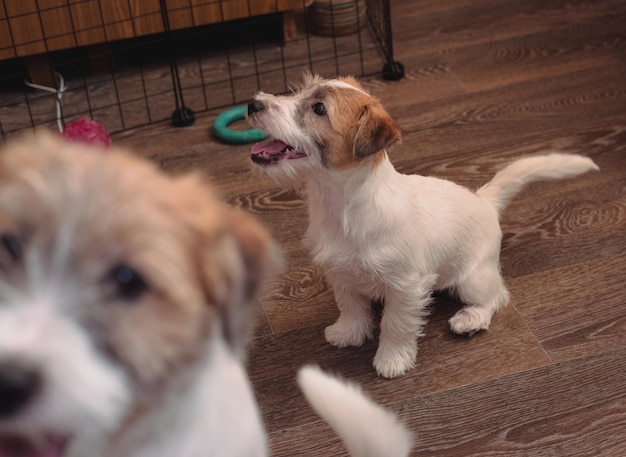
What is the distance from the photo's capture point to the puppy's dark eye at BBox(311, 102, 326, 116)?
1.71 meters

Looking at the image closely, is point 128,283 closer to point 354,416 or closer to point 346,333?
point 354,416

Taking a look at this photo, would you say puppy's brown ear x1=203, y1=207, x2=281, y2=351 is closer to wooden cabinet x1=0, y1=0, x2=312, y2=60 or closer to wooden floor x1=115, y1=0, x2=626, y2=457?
wooden floor x1=115, y1=0, x2=626, y2=457

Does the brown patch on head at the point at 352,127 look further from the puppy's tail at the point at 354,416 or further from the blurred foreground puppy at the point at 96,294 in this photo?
the blurred foreground puppy at the point at 96,294

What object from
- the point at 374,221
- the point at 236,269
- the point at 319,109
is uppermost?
the point at 236,269

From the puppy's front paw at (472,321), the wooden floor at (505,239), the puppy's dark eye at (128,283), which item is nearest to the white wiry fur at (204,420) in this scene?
the puppy's dark eye at (128,283)

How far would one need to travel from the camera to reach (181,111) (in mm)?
2721

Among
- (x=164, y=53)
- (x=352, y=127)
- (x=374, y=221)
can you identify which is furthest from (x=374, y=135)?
(x=164, y=53)

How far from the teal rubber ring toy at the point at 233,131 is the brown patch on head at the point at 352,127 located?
0.83 metres

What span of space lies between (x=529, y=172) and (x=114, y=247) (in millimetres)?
1386

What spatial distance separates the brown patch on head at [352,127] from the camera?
1.64 metres

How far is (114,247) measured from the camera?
2.60ft

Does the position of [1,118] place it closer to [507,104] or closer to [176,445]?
[507,104]

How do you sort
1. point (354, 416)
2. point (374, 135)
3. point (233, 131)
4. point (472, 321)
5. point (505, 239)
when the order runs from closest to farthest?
point (354, 416) < point (374, 135) < point (472, 321) < point (505, 239) < point (233, 131)

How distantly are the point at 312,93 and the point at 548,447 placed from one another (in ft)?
2.79
